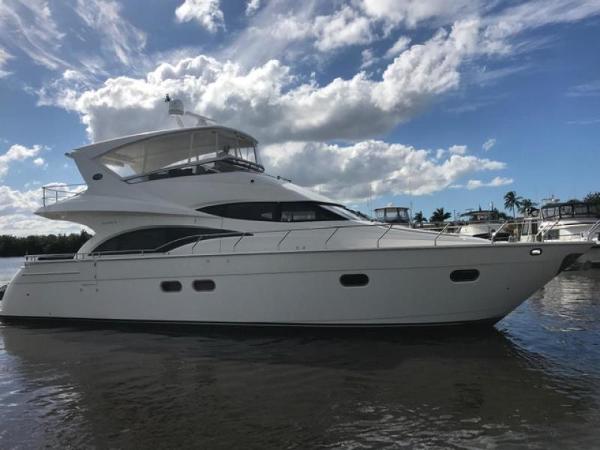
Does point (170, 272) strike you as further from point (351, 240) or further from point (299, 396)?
point (299, 396)

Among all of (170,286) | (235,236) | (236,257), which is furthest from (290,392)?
(170,286)

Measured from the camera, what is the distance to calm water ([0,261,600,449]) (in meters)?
4.84

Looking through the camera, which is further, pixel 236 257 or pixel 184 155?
pixel 184 155

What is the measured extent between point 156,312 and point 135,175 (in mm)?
3540

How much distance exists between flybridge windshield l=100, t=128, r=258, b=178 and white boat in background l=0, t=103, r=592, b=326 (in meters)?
0.04

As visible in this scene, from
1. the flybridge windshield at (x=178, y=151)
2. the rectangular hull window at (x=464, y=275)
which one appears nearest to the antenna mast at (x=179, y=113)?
the flybridge windshield at (x=178, y=151)

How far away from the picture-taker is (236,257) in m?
8.97

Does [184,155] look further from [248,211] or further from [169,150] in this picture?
[248,211]

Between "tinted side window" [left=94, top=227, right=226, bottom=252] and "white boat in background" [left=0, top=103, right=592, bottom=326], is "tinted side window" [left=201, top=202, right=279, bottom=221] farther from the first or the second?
"tinted side window" [left=94, top=227, right=226, bottom=252]

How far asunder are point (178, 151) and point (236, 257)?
13.6 feet

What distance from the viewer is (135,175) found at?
1109cm

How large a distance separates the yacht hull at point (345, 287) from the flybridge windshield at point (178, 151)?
2882mm

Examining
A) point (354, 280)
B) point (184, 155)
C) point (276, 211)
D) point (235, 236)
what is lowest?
point (354, 280)

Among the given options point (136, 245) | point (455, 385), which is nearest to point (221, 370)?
point (455, 385)
